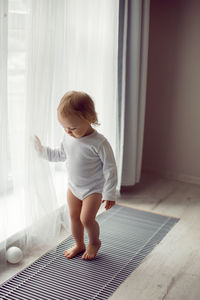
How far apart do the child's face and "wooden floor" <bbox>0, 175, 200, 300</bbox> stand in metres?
0.72

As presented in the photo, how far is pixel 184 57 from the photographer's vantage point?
3.15 m

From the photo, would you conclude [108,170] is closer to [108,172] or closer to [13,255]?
[108,172]

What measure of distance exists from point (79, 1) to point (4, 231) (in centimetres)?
135

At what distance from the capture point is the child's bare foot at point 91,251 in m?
2.02

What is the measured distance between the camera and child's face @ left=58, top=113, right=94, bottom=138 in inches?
70.8

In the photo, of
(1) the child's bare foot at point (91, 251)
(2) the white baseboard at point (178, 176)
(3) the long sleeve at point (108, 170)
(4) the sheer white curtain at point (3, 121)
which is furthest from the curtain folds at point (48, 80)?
(2) the white baseboard at point (178, 176)

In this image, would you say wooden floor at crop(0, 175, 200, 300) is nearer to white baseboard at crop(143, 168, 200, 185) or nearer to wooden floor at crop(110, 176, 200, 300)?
wooden floor at crop(110, 176, 200, 300)

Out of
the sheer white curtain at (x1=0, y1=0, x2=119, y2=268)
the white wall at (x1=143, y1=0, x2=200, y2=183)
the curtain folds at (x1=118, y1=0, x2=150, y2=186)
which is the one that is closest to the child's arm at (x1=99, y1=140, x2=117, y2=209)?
the sheer white curtain at (x1=0, y1=0, x2=119, y2=268)

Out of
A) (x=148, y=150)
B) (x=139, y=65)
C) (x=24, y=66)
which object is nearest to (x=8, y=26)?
(x=24, y=66)

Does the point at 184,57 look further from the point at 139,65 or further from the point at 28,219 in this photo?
the point at 28,219

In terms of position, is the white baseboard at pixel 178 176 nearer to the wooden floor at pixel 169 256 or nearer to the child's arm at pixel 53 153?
the wooden floor at pixel 169 256

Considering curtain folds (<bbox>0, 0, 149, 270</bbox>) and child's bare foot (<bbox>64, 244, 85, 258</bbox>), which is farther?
child's bare foot (<bbox>64, 244, 85, 258</bbox>)

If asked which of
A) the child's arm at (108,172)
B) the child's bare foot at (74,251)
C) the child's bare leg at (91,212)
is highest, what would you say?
the child's arm at (108,172)

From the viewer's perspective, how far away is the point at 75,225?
204 centimetres
